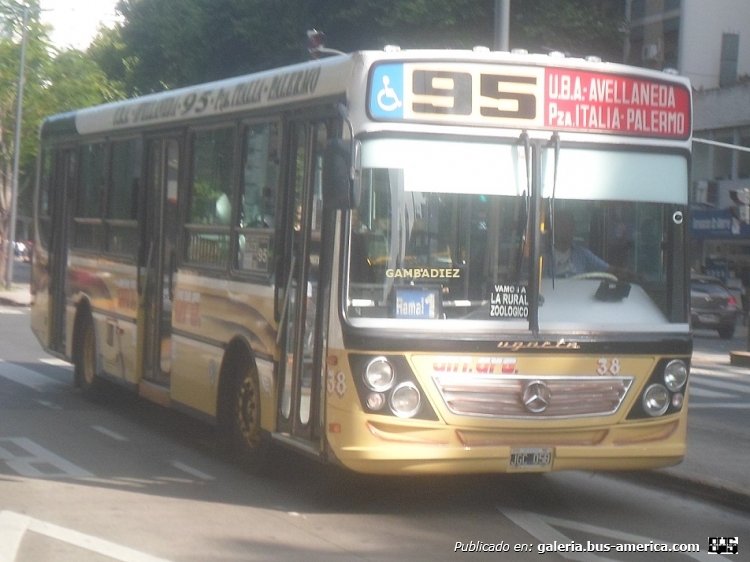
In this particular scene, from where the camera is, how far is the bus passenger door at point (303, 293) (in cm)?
932

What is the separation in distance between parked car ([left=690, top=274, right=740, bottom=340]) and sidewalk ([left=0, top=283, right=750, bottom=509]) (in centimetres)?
2444

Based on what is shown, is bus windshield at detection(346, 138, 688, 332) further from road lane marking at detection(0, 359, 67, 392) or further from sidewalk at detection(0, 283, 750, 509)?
road lane marking at detection(0, 359, 67, 392)

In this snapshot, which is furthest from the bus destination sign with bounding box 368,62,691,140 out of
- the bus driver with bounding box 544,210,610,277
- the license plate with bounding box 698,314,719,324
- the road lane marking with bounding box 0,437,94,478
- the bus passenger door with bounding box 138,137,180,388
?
the license plate with bounding box 698,314,719,324

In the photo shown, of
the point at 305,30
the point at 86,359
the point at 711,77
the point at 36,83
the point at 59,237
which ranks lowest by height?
the point at 86,359

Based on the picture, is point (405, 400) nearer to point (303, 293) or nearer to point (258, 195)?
point (303, 293)

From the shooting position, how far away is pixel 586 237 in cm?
930

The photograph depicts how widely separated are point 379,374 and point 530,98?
2.02 meters

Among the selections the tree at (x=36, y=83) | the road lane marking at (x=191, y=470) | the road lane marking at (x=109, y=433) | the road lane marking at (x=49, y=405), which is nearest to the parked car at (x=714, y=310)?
the tree at (x=36, y=83)

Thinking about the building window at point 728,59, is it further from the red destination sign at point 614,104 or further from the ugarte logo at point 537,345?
the ugarte logo at point 537,345

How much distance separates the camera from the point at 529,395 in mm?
9008

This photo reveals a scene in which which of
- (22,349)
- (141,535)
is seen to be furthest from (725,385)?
(141,535)

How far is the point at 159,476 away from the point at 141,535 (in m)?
2.31

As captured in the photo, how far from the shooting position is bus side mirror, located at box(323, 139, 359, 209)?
28.2 ft

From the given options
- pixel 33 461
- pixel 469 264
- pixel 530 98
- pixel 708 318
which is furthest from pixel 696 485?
pixel 708 318
